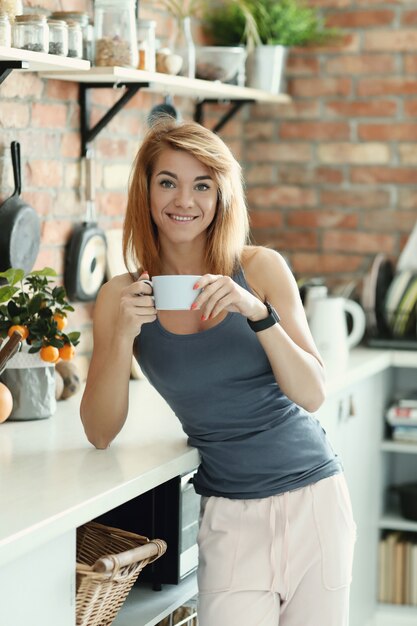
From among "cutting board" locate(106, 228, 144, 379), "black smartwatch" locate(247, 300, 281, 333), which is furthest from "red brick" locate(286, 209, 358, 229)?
"black smartwatch" locate(247, 300, 281, 333)

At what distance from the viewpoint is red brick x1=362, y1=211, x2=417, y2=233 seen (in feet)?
12.1

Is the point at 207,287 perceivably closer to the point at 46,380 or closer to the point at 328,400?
the point at 46,380

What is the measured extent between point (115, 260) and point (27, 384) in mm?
681

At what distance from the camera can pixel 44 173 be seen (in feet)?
8.52

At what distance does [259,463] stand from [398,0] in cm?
216

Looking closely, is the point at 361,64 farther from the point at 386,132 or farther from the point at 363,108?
the point at 386,132

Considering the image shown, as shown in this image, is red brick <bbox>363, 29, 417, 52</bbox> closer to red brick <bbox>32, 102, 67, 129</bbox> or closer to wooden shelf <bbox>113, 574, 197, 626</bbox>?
red brick <bbox>32, 102, 67, 129</bbox>

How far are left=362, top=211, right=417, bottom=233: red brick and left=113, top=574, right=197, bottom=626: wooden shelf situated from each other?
1.84 metres

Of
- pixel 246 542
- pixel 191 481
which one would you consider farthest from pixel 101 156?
pixel 246 542

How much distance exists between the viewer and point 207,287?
1.83 m

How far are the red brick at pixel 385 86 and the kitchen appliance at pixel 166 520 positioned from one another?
1967 mm

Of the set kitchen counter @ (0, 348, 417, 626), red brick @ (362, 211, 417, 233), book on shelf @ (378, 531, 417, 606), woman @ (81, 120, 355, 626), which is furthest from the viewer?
red brick @ (362, 211, 417, 233)

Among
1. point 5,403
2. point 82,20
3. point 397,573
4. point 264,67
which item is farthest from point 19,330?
point 397,573

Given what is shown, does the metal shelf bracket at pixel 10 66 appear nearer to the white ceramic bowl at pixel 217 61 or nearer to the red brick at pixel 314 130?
the white ceramic bowl at pixel 217 61
